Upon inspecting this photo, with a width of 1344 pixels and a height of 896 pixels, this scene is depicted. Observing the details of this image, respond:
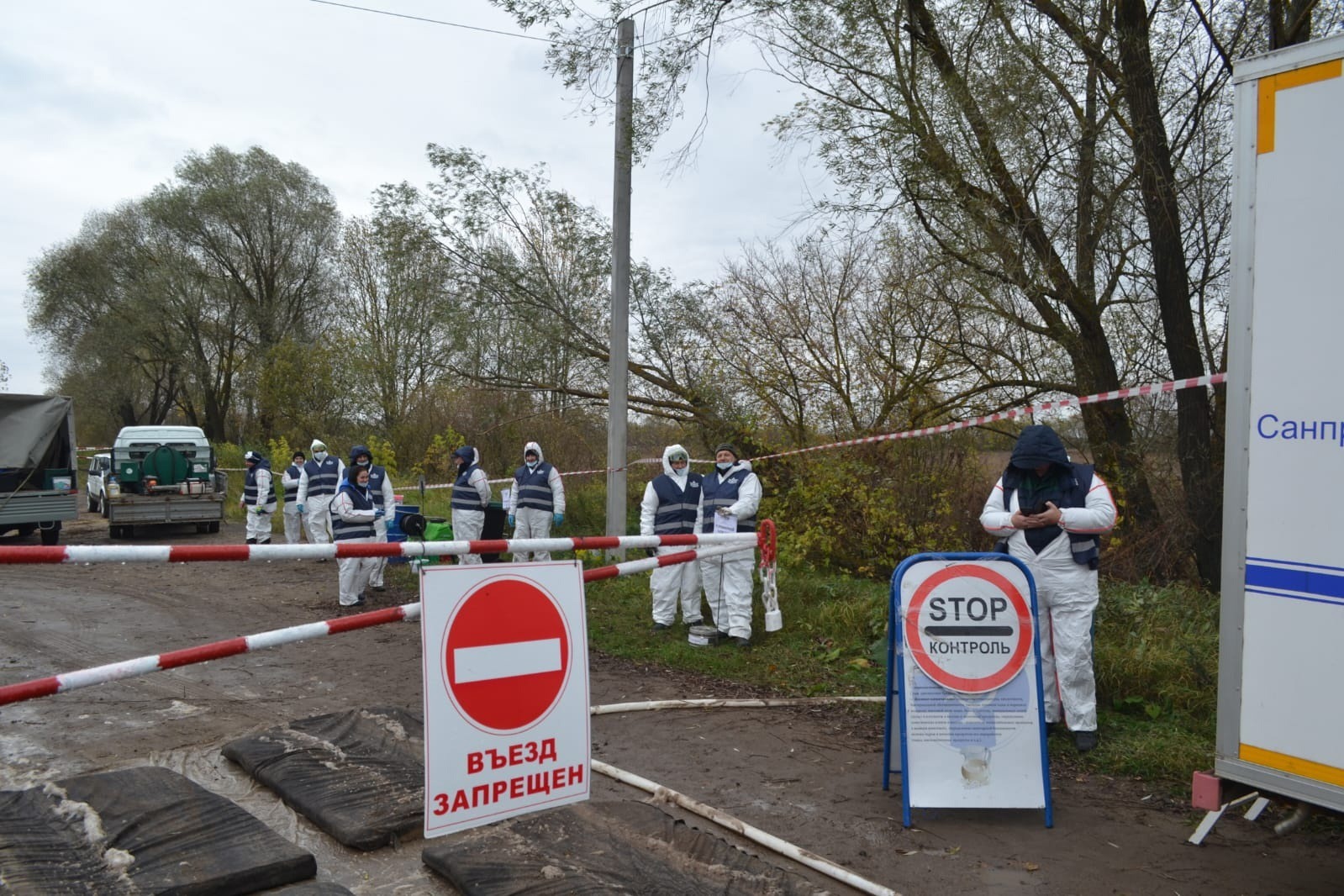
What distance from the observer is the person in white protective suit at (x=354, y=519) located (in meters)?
11.6

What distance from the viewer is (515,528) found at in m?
13.1

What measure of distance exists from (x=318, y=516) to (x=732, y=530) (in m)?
8.43

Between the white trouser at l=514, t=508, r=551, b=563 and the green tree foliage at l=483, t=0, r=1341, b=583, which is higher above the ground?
the green tree foliage at l=483, t=0, r=1341, b=583

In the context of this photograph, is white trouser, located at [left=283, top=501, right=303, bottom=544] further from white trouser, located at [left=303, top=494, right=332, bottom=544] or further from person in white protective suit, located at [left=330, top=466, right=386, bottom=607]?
person in white protective suit, located at [left=330, top=466, right=386, bottom=607]

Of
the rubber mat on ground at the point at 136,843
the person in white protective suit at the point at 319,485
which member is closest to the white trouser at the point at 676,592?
the rubber mat on ground at the point at 136,843

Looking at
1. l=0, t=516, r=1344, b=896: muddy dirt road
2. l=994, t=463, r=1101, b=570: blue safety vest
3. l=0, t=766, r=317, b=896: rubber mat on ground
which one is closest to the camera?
l=0, t=766, r=317, b=896: rubber mat on ground

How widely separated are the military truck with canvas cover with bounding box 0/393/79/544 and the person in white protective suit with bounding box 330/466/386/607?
9057mm

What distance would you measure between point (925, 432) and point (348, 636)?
6.40m

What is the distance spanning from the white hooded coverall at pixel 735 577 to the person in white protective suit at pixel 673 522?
0.17 meters

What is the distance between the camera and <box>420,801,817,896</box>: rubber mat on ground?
3979 millimetres

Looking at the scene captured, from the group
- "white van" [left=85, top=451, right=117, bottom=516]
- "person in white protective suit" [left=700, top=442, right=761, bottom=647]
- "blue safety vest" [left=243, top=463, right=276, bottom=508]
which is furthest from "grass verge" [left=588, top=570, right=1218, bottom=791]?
"white van" [left=85, top=451, right=117, bottom=516]

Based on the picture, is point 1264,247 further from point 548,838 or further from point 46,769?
point 46,769

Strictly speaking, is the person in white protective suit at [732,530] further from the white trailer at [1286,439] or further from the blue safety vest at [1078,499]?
the white trailer at [1286,439]

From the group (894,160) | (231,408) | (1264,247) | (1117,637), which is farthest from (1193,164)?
(231,408)
